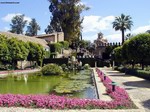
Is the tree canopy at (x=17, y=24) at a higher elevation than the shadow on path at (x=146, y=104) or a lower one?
higher

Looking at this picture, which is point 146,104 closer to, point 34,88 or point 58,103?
point 58,103

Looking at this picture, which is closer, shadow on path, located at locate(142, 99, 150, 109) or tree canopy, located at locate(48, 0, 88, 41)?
shadow on path, located at locate(142, 99, 150, 109)

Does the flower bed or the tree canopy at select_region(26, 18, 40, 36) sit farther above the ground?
the tree canopy at select_region(26, 18, 40, 36)

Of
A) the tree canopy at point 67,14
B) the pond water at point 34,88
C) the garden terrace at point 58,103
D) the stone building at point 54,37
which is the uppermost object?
the tree canopy at point 67,14

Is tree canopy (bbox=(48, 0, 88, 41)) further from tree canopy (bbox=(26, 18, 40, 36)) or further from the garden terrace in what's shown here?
the garden terrace

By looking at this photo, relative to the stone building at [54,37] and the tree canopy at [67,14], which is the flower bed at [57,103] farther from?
the stone building at [54,37]

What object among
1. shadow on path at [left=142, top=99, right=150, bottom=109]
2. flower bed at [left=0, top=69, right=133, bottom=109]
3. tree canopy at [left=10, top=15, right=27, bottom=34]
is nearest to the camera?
flower bed at [left=0, top=69, right=133, bottom=109]

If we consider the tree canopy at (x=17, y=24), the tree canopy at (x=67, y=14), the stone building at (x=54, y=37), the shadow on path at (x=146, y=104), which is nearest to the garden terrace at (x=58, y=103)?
the shadow on path at (x=146, y=104)

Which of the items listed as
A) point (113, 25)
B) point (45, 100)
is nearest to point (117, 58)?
point (113, 25)

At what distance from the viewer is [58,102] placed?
38.7 ft

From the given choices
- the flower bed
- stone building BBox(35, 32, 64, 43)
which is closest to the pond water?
the flower bed

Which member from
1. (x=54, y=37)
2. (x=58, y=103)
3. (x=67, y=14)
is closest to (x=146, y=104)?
(x=58, y=103)

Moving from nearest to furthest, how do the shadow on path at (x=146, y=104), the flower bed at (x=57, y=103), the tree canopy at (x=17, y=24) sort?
the flower bed at (x=57, y=103) → the shadow on path at (x=146, y=104) → the tree canopy at (x=17, y=24)

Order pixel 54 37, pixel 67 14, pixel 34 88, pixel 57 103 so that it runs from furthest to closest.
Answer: pixel 54 37 < pixel 67 14 < pixel 34 88 < pixel 57 103
